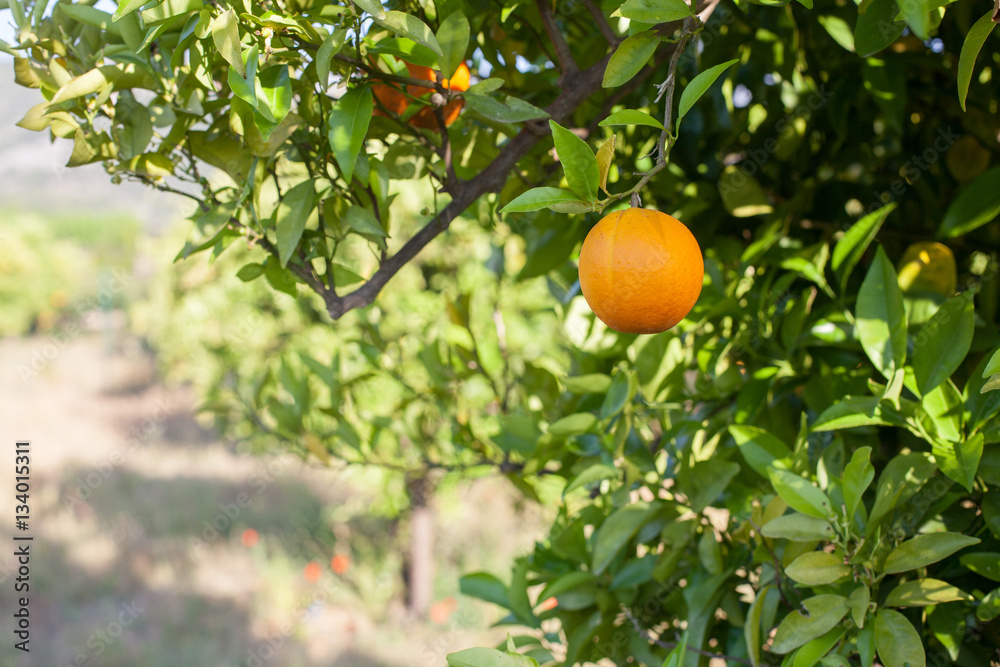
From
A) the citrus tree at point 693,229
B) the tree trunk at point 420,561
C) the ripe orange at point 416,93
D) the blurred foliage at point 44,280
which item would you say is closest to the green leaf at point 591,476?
the citrus tree at point 693,229

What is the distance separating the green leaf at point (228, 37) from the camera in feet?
1.30

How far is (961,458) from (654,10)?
37cm

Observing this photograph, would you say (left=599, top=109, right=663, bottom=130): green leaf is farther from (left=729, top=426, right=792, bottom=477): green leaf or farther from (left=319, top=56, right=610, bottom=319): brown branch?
(left=729, top=426, right=792, bottom=477): green leaf

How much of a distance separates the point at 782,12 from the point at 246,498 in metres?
4.02

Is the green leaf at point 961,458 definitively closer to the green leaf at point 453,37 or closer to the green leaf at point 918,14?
the green leaf at point 918,14

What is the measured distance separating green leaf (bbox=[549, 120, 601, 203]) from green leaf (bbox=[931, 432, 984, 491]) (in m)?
0.32

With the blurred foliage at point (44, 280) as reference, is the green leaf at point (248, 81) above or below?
above

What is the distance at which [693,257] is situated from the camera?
0.45 m

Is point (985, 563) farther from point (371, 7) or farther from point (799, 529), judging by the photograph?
point (371, 7)

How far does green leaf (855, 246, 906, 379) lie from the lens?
0.55 meters

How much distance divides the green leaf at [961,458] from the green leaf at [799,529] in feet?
0.30

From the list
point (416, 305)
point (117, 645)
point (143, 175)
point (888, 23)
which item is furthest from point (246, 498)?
point (888, 23)

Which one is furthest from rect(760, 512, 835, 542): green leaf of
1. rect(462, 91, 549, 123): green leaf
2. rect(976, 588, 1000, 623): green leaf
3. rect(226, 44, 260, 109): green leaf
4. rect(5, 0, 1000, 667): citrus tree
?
rect(226, 44, 260, 109): green leaf

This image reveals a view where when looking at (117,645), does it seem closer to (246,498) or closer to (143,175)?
(246,498)
